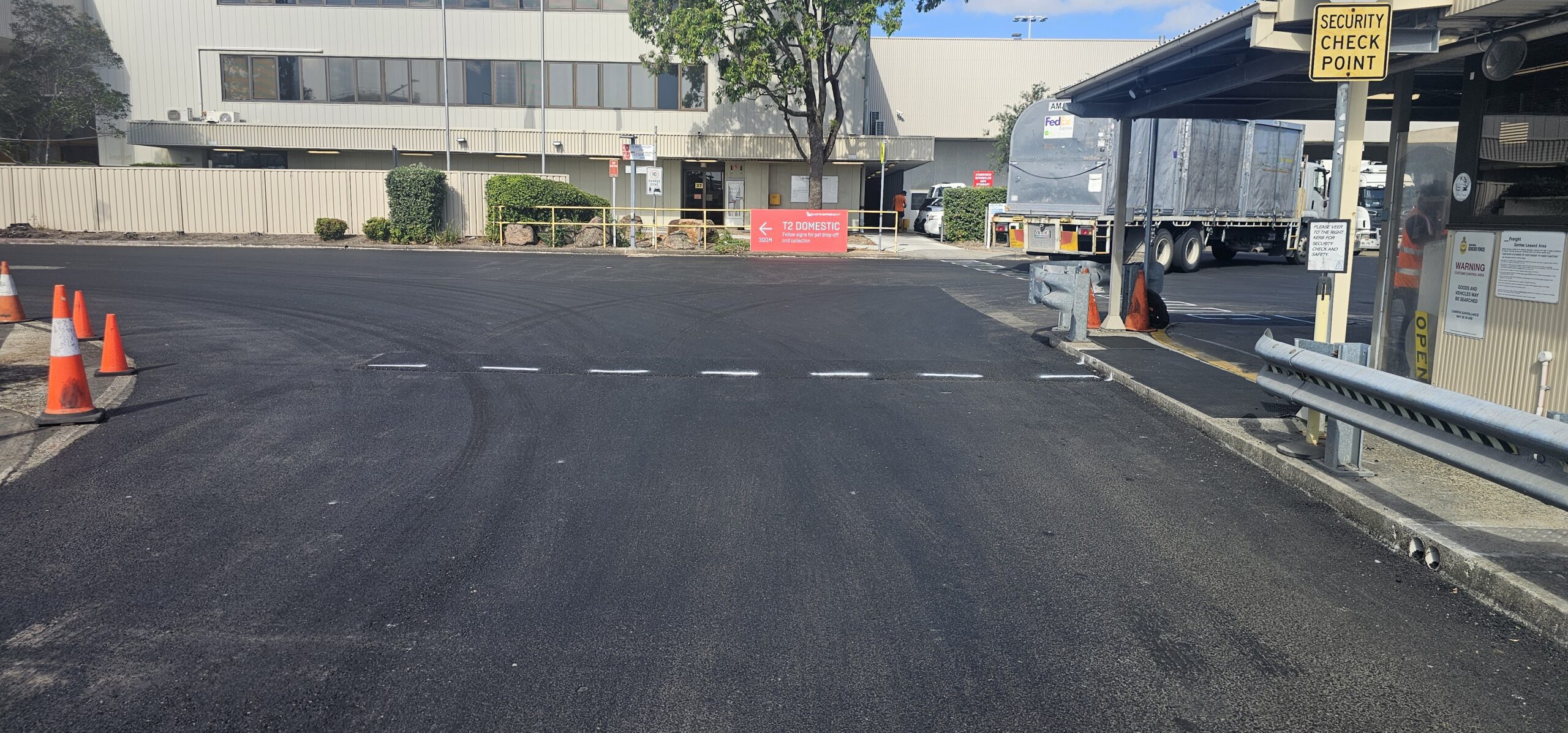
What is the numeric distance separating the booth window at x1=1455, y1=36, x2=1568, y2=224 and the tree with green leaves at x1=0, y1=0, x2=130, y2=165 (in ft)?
138

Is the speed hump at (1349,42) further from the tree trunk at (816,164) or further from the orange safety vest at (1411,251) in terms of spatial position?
the tree trunk at (816,164)

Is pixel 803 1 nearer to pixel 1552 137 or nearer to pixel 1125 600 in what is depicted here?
pixel 1552 137

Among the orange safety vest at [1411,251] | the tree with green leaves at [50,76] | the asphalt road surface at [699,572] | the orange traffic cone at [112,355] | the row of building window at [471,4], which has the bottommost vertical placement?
the asphalt road surface at [699,572]

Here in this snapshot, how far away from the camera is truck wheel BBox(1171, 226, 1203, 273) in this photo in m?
25.8

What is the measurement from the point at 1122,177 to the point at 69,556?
40.0ft

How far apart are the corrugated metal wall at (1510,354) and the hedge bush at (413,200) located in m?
29.4

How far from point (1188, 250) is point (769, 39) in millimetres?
13923

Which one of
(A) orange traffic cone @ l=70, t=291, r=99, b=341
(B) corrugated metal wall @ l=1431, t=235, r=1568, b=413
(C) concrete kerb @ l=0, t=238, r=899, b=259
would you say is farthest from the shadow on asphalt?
(C) concrete kerb @ l=0, t=238, r=899, b=259

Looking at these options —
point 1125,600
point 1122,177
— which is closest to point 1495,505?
point 1125,600

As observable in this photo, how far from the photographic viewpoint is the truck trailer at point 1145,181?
78.5 ft

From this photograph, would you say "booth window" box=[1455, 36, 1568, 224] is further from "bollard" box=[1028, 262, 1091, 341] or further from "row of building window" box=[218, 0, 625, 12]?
"row of building window" box=[218, 0, 625, 12]

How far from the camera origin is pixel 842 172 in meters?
42.7

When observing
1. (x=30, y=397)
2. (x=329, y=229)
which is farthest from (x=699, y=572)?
(x=329, y=229)

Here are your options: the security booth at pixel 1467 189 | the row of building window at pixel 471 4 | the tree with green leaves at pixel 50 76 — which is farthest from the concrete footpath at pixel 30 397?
the tree with green leaves at pixel 50 76
